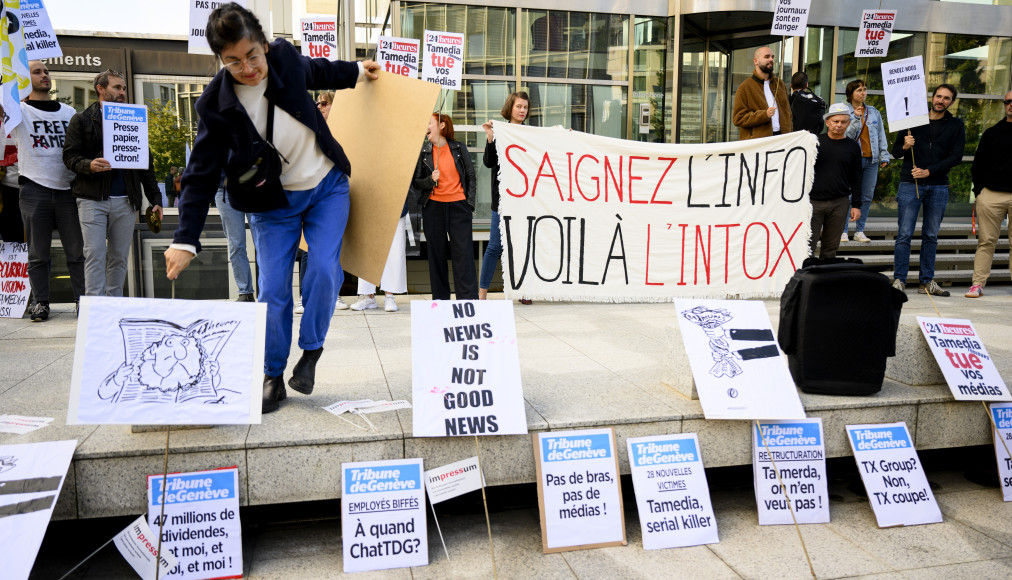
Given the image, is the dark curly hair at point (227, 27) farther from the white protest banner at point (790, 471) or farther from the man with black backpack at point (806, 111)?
the man with black backpack at point (806, 111)

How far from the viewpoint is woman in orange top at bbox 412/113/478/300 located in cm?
622

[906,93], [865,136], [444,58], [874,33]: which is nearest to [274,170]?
[444,58]

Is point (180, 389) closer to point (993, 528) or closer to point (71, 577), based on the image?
point (71, 577)

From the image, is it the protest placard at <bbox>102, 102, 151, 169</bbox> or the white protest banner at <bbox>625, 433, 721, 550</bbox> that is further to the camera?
the protest placard at <bbox>102, 102, 151, 169</bbox>

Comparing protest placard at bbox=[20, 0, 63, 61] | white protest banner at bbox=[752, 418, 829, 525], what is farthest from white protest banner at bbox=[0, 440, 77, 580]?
protest placard at bbox=[20, 0, 63, 61]

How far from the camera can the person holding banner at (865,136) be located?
29.3 ft

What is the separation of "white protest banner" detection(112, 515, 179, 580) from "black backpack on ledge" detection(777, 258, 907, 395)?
9.58 ft

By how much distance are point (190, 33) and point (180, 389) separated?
448 centimetres

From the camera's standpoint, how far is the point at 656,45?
36.1 feet

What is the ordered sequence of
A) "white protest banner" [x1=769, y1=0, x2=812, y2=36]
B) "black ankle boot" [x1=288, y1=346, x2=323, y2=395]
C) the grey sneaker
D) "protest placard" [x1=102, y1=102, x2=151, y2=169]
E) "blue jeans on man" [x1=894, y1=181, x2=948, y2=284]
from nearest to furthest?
"black ankle boot" [x1=288, y1=346, x2=323, y2=395] → "protest placard" [x1=102, y1=102, x2=151, y2=169] → "blue jeans on man" [x1=894, y1=181, x2=948, y2=284] → "white protest banner" [x1=769, y1=0, x2=812, y2=36] → the grey sneaker

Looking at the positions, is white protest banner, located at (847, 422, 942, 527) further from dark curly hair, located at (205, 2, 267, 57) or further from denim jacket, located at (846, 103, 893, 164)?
denim jacket, located at (846, 103, 893, 164)

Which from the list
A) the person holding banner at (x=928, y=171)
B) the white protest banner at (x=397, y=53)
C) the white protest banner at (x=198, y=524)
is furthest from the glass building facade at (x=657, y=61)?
the white protest banner at (x=198, y=524)

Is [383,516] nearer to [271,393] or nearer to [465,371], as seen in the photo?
[465,371]

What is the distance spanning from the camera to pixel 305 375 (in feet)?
11.5
